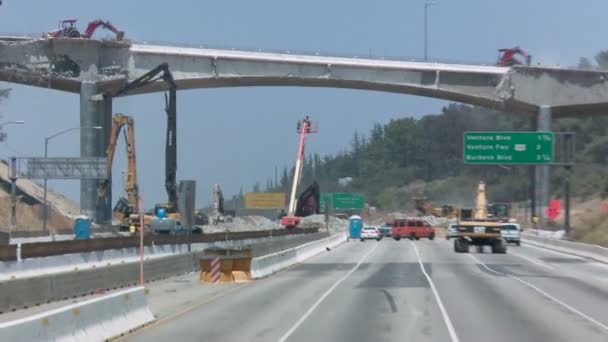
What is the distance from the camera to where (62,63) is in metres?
75.4

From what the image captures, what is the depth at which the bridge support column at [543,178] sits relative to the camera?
74.9 m

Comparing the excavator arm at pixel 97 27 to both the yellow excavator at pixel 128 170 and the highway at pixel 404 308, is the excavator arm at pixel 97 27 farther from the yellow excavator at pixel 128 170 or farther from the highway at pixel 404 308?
the highway at pixel 404 308

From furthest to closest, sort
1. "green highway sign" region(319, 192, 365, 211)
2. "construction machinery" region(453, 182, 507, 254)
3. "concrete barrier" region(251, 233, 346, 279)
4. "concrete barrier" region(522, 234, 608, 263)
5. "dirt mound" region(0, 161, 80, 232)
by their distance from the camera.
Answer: "green highway sign" region(319, 192, 365, 211), "dirt mound" region(0, 161, 80, 232), "construction machinery" region(453, 182, 507, 254), "concrete barrier" region(522, 234, 608, 263), "concrete barrier" region(251, 233, 346, 279)

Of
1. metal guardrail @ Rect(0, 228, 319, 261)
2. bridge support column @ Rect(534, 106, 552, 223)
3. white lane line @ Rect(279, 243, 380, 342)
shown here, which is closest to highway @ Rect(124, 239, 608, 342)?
white lane line @ Rect(279, 243, 380, 342)

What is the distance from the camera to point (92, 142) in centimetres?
7544

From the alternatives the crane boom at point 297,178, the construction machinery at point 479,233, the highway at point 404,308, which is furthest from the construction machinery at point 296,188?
the highway at point 404,308

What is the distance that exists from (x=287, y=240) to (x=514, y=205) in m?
81.4

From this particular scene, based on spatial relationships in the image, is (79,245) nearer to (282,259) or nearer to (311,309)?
(282,259)

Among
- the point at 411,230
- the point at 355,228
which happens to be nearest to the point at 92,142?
the point at 355,228

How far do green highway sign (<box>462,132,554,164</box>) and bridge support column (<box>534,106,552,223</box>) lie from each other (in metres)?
14.4

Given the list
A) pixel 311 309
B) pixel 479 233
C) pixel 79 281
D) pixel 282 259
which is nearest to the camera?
pixel 311 309

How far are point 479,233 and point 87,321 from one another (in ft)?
143

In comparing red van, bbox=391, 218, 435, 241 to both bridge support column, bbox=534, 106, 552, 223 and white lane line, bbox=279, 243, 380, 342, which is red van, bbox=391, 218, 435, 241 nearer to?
bridge support column, bbox=534, 106, 552, 223

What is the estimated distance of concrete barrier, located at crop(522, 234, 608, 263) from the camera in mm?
50375
